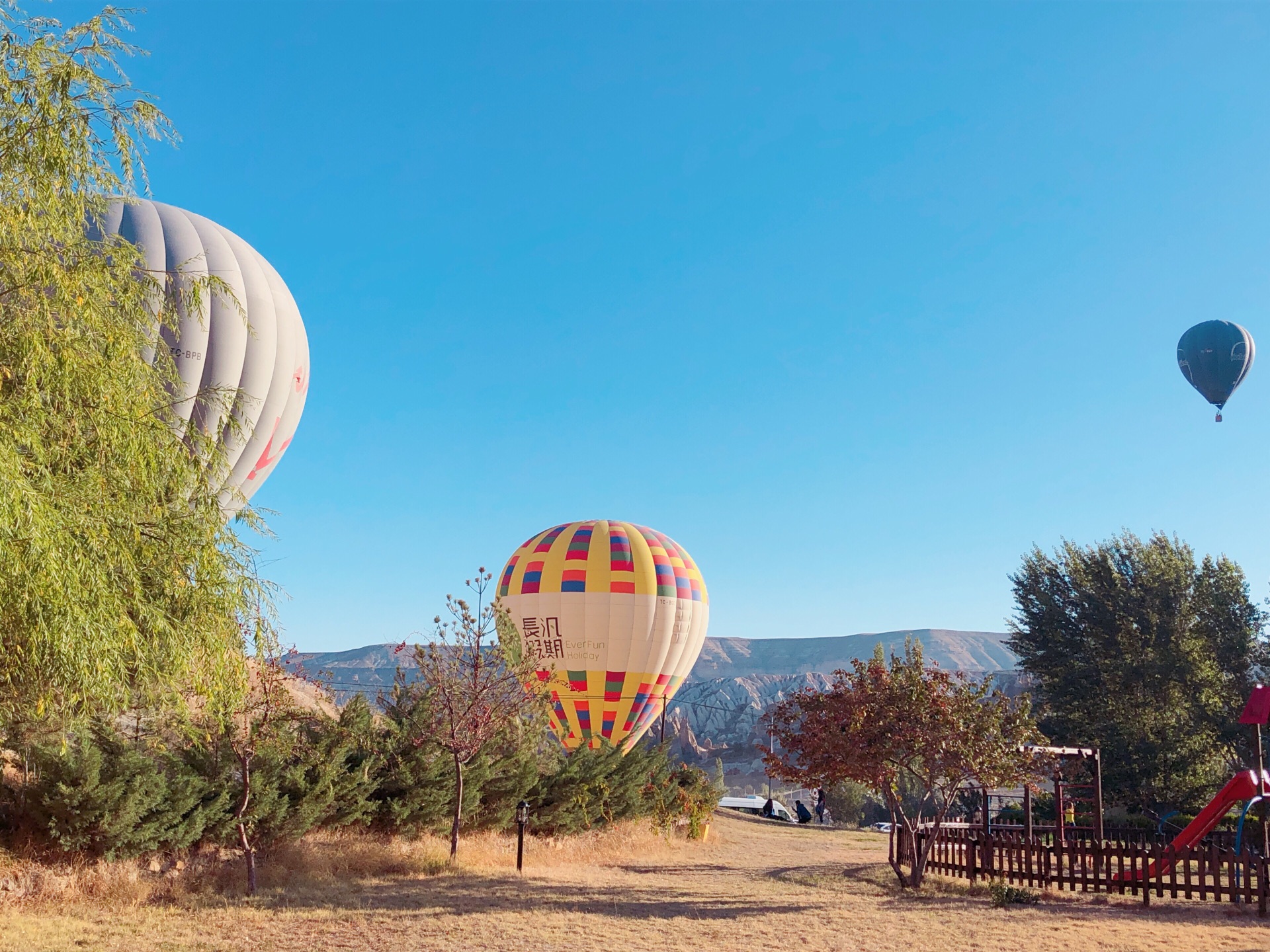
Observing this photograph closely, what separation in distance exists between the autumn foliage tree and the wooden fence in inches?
41.1

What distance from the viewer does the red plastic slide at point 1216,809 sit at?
14875mm

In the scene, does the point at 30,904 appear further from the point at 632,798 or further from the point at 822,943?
the point at 632,798

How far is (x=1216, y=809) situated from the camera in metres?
15.4

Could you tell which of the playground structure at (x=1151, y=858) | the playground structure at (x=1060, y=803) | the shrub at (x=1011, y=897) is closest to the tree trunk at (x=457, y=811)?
the playground structure at (x=1151, y=858)

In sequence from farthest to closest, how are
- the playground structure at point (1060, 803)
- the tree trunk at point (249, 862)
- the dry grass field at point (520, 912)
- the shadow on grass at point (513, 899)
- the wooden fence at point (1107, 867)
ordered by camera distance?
the playground structure at point (1060, 803)
the wooden fence at point (1107, 867)
the tree trunk at point (249, 862)
the shadow on grass at point (513, 899)
the dry grass field at point (520, 912)

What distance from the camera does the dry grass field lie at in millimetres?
11062

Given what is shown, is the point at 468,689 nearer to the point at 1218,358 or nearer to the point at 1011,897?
the point at 1011,897

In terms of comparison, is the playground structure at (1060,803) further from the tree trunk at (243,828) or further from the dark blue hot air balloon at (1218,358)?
the dark blue hot air balloon at (1218,358)

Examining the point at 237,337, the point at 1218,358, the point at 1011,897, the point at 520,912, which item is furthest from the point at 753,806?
the point at 237,337

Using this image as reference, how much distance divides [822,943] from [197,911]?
7.67m

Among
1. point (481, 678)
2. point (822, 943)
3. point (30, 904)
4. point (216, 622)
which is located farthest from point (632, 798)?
point (216, 622)

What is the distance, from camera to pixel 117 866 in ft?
42.5

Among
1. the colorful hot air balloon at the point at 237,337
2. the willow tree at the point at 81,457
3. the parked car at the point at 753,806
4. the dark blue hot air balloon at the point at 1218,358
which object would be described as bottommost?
the parked car at the point at 753,806

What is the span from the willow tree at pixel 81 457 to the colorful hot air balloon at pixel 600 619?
19.9m
